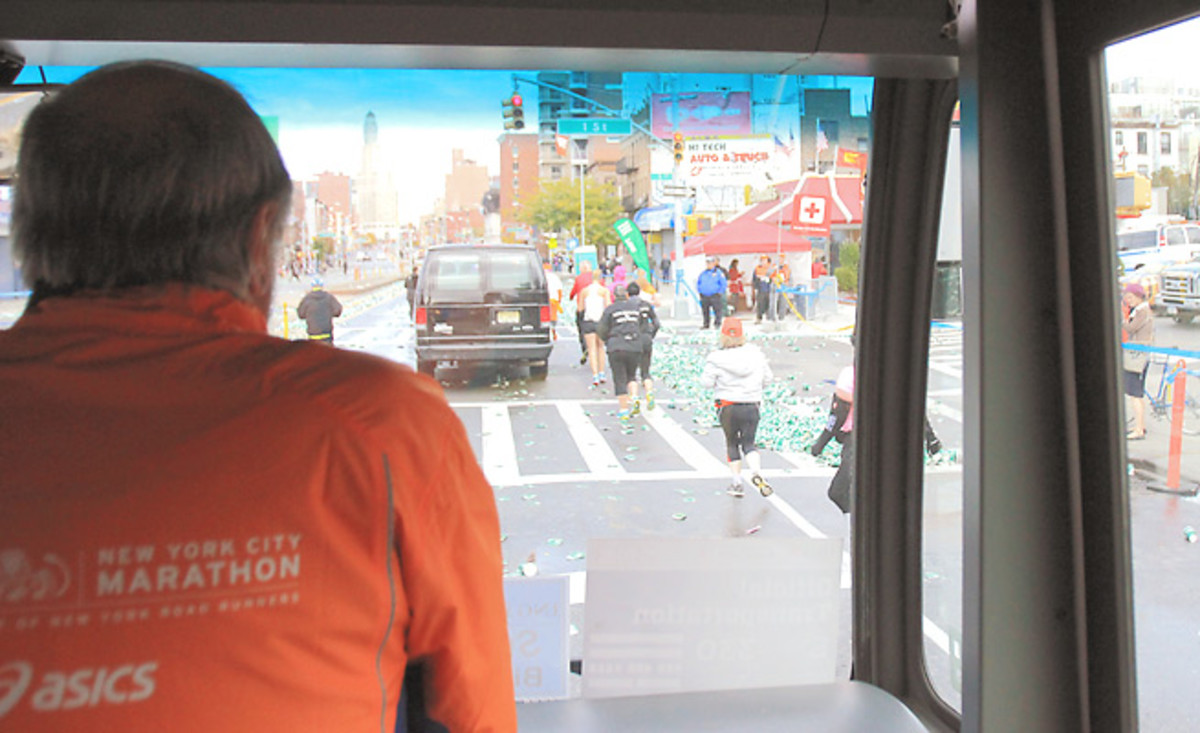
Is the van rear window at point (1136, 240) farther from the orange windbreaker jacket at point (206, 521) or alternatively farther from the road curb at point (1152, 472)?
the orange windbreaker jacket at point (206, 521)

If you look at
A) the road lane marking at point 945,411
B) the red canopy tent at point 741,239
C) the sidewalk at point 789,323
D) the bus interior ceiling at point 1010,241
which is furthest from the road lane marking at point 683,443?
the bus interior ceiling at point 1010,241

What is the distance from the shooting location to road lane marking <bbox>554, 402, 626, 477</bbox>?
Answer: 2.67 meters

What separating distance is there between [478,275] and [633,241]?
0.44 m

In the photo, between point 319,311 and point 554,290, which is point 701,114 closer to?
point 554,290

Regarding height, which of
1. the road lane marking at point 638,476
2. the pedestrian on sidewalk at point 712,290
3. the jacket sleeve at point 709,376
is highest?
the pedestrian on sidewalk at point 712,290

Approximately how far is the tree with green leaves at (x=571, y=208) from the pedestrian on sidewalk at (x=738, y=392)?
0.44 metres

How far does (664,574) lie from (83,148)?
6.16 feet

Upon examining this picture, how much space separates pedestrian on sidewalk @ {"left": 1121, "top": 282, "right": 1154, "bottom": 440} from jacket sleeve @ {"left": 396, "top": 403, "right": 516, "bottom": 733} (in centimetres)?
146

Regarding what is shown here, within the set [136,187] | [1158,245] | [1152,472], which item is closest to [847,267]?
[1158,245]

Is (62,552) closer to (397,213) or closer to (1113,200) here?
(397,213)

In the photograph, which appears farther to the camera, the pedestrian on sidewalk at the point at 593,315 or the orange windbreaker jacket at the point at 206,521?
the pedestrian on sidewalk at the point at 593,315

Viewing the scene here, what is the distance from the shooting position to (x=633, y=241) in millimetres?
2600

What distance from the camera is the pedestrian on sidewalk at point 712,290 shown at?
2.62 m

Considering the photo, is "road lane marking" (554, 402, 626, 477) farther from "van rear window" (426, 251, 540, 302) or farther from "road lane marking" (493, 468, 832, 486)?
"van rear window" (426, 251, 540, 302)
